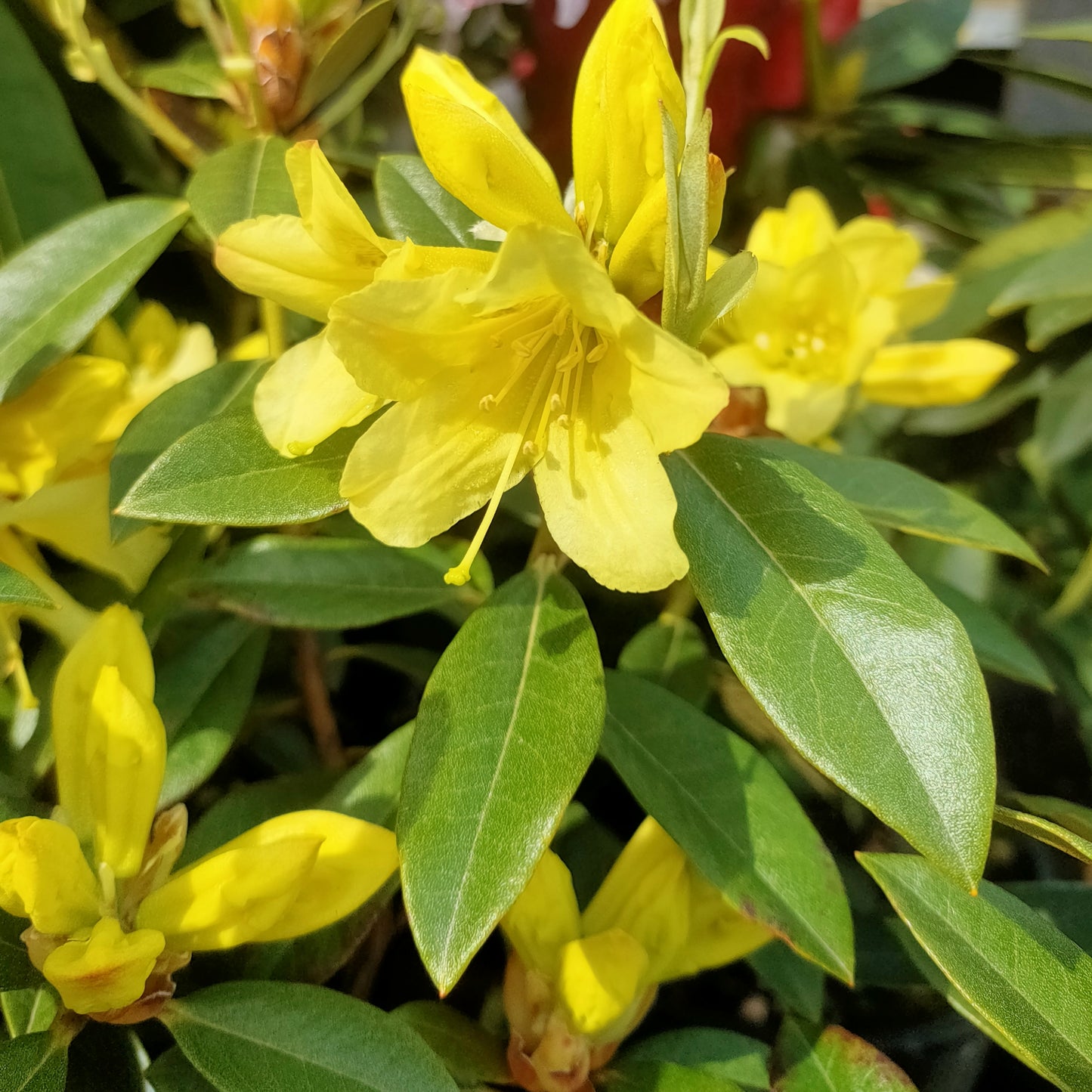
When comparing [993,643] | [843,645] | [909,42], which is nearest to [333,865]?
[843,645]

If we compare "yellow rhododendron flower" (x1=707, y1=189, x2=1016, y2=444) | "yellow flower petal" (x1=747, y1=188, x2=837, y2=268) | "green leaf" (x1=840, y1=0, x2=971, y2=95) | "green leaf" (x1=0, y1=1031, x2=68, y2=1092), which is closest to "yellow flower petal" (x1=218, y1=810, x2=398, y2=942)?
"green leaf" (x1=0, y1=1031, x2=68, y2=1092)

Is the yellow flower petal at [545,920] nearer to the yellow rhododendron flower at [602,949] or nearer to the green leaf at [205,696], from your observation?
the yellow rhododendron flower at [602,949]

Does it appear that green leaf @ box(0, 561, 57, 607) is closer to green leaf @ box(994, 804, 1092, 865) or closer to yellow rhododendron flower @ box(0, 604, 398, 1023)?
yellow rhododendron flower @ box(0, 604, 398, 1023)

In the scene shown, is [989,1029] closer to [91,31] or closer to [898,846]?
[898,846]

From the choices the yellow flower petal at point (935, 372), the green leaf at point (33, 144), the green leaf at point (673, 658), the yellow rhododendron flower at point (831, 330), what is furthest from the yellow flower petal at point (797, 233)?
the green leaf at point (33, 144)

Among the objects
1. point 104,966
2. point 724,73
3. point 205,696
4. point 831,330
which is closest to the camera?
point 104,966

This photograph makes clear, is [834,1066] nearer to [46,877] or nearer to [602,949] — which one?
[602,949]
